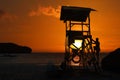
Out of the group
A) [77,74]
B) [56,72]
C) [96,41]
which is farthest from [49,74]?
[96,41]

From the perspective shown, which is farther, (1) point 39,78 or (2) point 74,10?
(2) point 74,10

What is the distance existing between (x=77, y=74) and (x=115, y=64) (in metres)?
5.71

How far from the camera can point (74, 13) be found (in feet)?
157

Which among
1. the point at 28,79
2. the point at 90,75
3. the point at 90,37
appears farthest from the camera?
the point at 90,37

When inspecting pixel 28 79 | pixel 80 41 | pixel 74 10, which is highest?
pixel 74 10

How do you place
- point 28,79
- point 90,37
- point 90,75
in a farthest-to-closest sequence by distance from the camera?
point 90,37 → point 90,75 → point 28,79

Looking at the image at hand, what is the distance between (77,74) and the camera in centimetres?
4612

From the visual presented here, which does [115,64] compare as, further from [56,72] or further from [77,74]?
[56,72]

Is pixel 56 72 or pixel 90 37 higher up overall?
pixel 90 37

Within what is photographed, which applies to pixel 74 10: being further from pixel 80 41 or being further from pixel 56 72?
pixel 56 72

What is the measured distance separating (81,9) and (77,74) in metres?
7.82

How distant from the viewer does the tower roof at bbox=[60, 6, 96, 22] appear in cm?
4709

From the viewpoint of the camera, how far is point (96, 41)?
47094 millimetres

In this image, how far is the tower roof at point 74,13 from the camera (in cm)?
4709
